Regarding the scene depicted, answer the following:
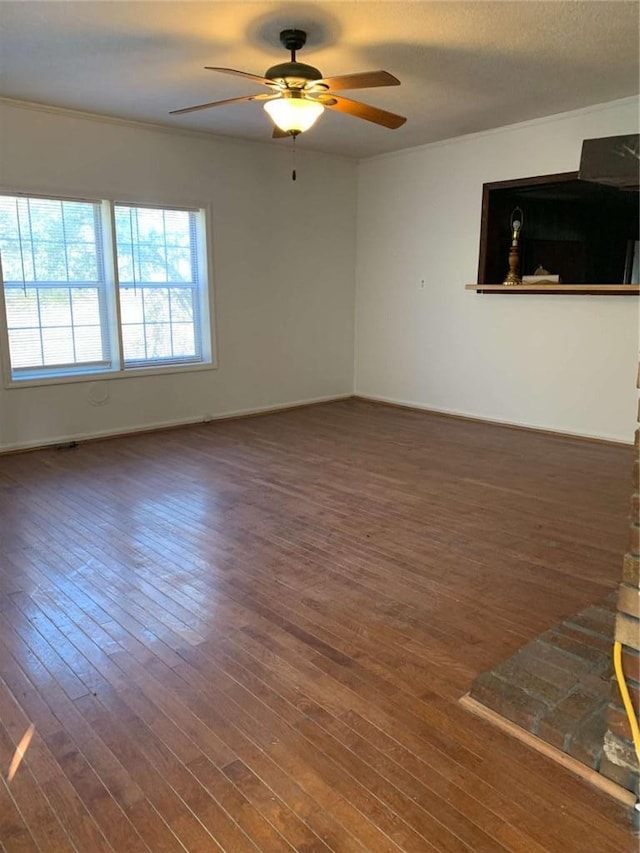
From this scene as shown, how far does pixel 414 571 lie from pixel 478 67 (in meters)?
3.27

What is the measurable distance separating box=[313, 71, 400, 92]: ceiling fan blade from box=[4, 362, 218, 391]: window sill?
3.29 metres

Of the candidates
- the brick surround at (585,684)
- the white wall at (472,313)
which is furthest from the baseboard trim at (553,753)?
the white wall at (472,313)

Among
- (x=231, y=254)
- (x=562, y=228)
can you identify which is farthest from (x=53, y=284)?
(x=562, y=228)

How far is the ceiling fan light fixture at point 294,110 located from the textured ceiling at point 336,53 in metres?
0.40

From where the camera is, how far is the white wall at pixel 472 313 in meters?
5.39

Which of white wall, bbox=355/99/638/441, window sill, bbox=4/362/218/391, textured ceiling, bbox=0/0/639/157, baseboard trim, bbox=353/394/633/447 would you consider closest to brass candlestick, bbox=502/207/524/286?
white wall, bbox=355/99/638/441

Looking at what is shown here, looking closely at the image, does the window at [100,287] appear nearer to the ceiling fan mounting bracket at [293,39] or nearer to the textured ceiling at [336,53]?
the textured ceiling at [336,53]

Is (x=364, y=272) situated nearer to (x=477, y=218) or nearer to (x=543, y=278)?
Result: (x=477, y=218)

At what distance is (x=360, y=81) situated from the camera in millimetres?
3285

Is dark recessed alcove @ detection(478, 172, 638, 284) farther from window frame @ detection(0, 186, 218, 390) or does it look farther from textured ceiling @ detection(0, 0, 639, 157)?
window frame @ detection(0, 186, 218, 390)

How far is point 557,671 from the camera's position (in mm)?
2143

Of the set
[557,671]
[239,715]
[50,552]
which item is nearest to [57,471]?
→ [50,552]

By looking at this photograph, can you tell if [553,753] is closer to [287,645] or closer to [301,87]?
[287,645]

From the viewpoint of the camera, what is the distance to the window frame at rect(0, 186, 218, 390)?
5.11m
